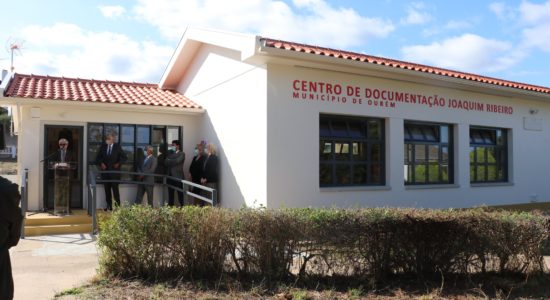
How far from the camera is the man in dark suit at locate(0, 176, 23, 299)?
142 inches

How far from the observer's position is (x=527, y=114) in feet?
47.3

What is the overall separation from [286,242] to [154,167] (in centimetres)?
674

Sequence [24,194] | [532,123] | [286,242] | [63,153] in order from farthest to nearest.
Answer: [532,123]
[63,153]
[24,194]
[286,242]

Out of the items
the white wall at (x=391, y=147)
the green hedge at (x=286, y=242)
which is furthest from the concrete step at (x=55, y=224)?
the green hedge at (x=286, y=242)

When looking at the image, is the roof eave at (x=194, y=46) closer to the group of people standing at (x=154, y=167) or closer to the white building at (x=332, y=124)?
the white building at (x=332, y=124)

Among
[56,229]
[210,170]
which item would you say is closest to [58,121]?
[56,229]

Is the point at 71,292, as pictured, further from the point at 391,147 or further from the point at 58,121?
the point at 391,147

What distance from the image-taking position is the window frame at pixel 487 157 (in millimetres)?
13398

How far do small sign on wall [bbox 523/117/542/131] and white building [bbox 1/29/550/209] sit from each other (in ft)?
0.13

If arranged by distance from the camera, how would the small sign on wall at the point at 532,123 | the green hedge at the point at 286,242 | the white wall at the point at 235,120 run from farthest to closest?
the small sign on wall at the point at 532,123 → the white wall at the point at 235,120 → the green hedge at the point at 286,242

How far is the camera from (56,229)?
9844 millimetres

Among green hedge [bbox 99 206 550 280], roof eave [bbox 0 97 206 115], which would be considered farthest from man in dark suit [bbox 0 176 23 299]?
roof eave [bbox 0 97 206 115]

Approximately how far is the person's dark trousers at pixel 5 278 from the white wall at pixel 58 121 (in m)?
8.00

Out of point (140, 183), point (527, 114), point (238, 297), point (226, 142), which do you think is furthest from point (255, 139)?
point (527, 114)
